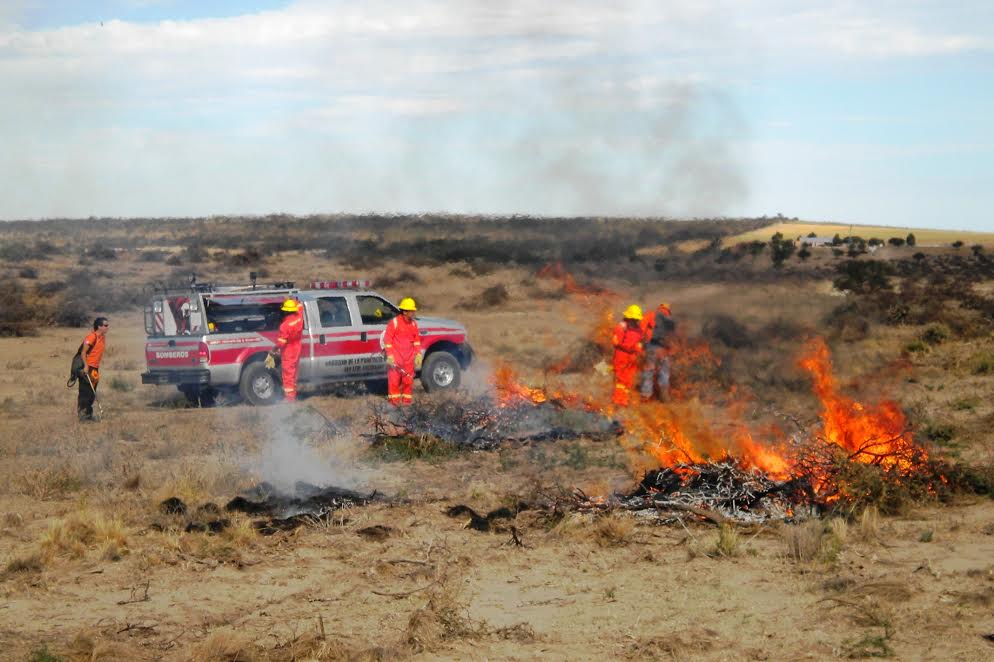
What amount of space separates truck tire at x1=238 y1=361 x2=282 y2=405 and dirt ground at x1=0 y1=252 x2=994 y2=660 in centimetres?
263

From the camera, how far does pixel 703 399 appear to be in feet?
57.5

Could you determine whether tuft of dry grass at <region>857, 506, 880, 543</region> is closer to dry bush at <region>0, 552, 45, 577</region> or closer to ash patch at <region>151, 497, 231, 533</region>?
ash patch at <region>151, 497, 231, 533</region>

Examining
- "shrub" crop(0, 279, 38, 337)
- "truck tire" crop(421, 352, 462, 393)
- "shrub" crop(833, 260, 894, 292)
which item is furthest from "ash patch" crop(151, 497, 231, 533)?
"shrub" crop(833, 260, 894, 292)

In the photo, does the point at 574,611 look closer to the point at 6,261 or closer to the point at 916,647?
the point at 916,647

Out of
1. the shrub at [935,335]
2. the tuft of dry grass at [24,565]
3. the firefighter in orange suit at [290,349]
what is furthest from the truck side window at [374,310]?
the shrub at [935,335]

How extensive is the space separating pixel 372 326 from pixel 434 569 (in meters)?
9.61

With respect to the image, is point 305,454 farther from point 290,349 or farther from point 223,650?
point 223,650

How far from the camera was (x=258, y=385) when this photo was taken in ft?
57.4

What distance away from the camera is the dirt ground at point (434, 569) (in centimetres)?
748

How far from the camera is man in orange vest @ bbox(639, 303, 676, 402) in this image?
16.7m

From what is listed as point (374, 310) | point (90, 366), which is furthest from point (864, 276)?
point (90, 366)

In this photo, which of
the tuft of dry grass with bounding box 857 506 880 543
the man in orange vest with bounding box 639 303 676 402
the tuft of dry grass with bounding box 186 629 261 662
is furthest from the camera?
the man in orange vest with bounding box 639 303 676 402

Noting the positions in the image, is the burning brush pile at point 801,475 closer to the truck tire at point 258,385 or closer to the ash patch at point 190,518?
the ash patch at point 190,518

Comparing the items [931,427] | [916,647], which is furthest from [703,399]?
[916,647]
